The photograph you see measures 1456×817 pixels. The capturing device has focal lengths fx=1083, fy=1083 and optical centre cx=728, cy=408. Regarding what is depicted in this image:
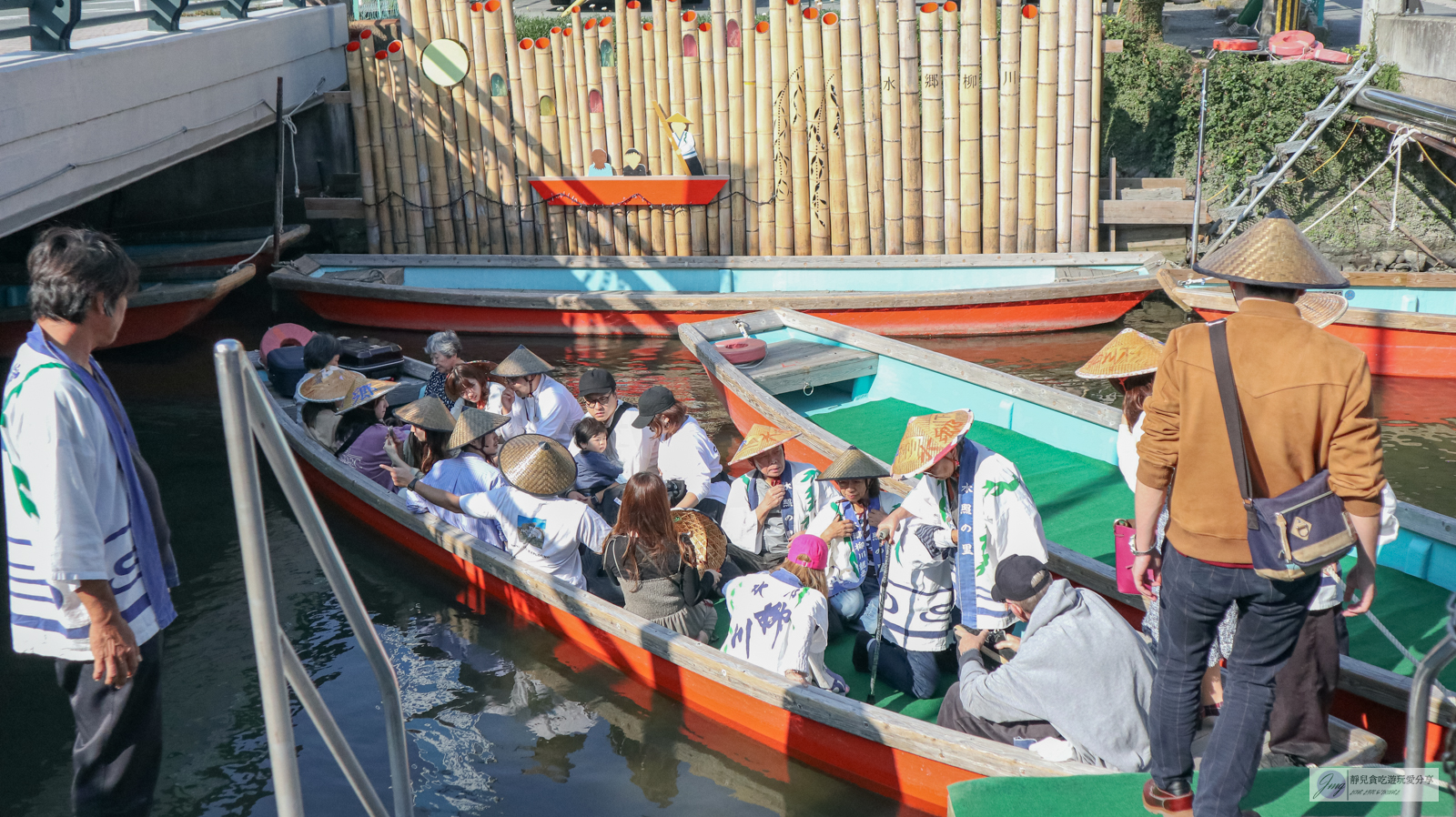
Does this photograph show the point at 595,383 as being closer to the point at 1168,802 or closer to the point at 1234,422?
the point at 1168,802

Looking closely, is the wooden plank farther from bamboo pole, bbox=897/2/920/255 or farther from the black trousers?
the black trousers

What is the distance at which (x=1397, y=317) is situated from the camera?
9.27 meters

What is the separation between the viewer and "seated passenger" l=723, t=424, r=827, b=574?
569 centimetres

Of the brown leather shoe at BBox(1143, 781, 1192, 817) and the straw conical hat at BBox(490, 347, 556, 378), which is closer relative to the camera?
the brown leather shoe at BBox(1143, 781, 1192, 817)

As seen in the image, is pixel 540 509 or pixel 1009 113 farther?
pixel 1009 113

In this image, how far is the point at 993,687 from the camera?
4.11m

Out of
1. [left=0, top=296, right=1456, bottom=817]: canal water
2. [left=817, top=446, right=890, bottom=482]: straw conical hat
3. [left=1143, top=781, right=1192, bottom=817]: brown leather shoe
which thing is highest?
[left=817, top=446, right=890, bottom=482]: straw conical hat

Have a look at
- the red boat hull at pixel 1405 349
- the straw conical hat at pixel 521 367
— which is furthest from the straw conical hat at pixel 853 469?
the red boat hull at pixel 1405 349

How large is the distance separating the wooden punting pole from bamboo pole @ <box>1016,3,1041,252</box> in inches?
288

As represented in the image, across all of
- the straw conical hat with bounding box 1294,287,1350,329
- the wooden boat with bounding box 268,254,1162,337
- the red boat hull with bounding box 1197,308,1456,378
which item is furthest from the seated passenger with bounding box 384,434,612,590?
the red boat hull with bounding box 1197,308,1456,378

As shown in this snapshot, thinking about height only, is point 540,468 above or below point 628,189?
below

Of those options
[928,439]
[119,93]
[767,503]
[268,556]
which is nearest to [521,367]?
[767,503]

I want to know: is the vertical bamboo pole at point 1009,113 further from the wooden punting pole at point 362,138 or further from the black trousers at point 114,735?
the black trousers at point 114,735

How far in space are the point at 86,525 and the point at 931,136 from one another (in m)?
10.1
